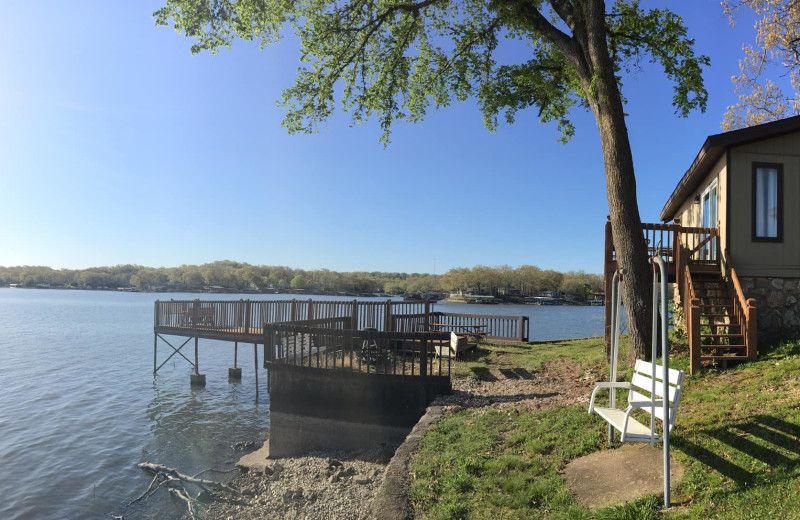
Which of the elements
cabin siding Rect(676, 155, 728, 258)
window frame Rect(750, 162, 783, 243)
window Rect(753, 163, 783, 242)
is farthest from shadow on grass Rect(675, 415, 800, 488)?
window Rect(753, 163, 783, 242)

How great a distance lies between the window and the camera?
10.6 meters

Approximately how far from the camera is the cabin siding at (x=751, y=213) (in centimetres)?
1059

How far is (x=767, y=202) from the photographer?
1071 cm

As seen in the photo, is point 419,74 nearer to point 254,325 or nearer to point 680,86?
point 680,86

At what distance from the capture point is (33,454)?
478 inches

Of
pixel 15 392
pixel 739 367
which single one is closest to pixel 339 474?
pixel 739 367

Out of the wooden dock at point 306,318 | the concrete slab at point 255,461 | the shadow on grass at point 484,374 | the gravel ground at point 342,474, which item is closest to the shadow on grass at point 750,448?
the gravel ground at point 342,474

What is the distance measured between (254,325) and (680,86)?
17.2 meters

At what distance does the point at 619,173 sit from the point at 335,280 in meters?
157

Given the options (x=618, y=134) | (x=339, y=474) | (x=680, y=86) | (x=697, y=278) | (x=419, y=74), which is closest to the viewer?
(x=339, y=474)

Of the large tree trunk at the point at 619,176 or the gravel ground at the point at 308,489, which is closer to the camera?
the gravel ground at the point at 308,489

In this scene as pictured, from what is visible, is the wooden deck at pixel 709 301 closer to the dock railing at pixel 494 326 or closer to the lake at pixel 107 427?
the lake at pixel 107 427

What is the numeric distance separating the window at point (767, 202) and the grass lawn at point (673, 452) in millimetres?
3767

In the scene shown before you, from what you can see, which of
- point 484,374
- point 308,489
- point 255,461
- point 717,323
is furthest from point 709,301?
point 255,461
